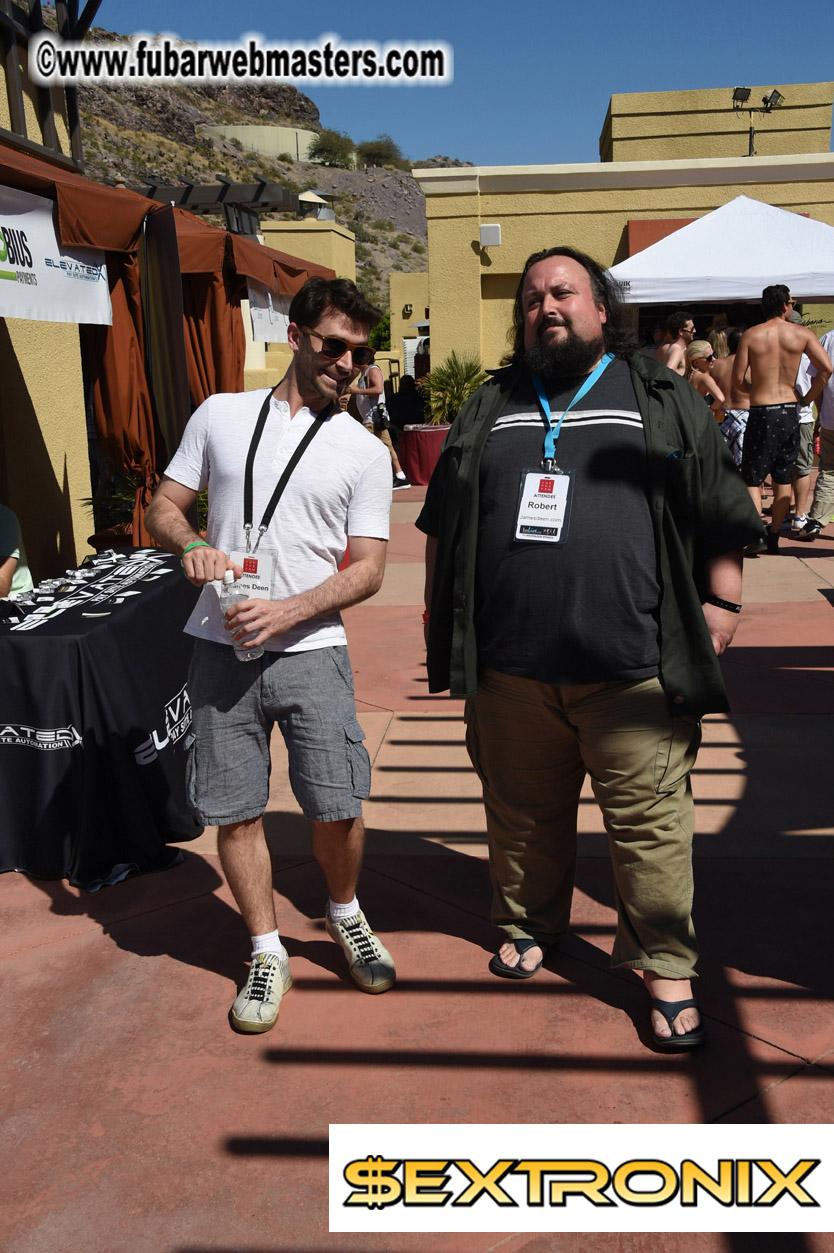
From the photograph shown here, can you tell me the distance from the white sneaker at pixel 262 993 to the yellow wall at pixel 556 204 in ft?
51.3

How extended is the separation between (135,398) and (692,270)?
18.5ft

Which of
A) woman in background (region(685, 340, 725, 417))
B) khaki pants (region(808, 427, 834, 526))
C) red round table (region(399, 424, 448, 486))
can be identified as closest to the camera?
khaki pants (region(808, 427, 834, 526))

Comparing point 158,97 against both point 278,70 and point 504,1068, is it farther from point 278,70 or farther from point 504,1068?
point 504,1068

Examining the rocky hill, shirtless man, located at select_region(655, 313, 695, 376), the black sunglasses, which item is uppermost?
the rocky hill

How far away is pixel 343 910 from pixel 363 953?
15cm

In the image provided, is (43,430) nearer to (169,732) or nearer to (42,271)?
(42,271)

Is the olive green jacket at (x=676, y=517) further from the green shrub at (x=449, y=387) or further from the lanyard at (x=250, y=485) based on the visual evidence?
the green shrub at (x=449, y=387)

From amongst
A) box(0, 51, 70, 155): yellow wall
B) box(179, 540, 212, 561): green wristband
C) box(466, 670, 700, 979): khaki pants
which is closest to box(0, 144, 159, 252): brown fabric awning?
box(0, 51, 70, 155): yellow wall

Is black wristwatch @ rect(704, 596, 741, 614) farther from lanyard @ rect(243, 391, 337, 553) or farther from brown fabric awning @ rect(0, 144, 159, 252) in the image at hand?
brown fabric awning @ rect(0, 144, 159, 252)

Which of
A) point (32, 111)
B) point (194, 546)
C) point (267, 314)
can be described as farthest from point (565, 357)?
point (267, 314)

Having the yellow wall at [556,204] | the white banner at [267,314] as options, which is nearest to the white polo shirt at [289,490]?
the white banner at [267,314]

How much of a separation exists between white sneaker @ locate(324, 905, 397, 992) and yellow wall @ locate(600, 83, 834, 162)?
24.3 metres

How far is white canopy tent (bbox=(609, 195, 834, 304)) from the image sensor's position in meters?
9.22

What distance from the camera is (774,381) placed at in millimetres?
8594
